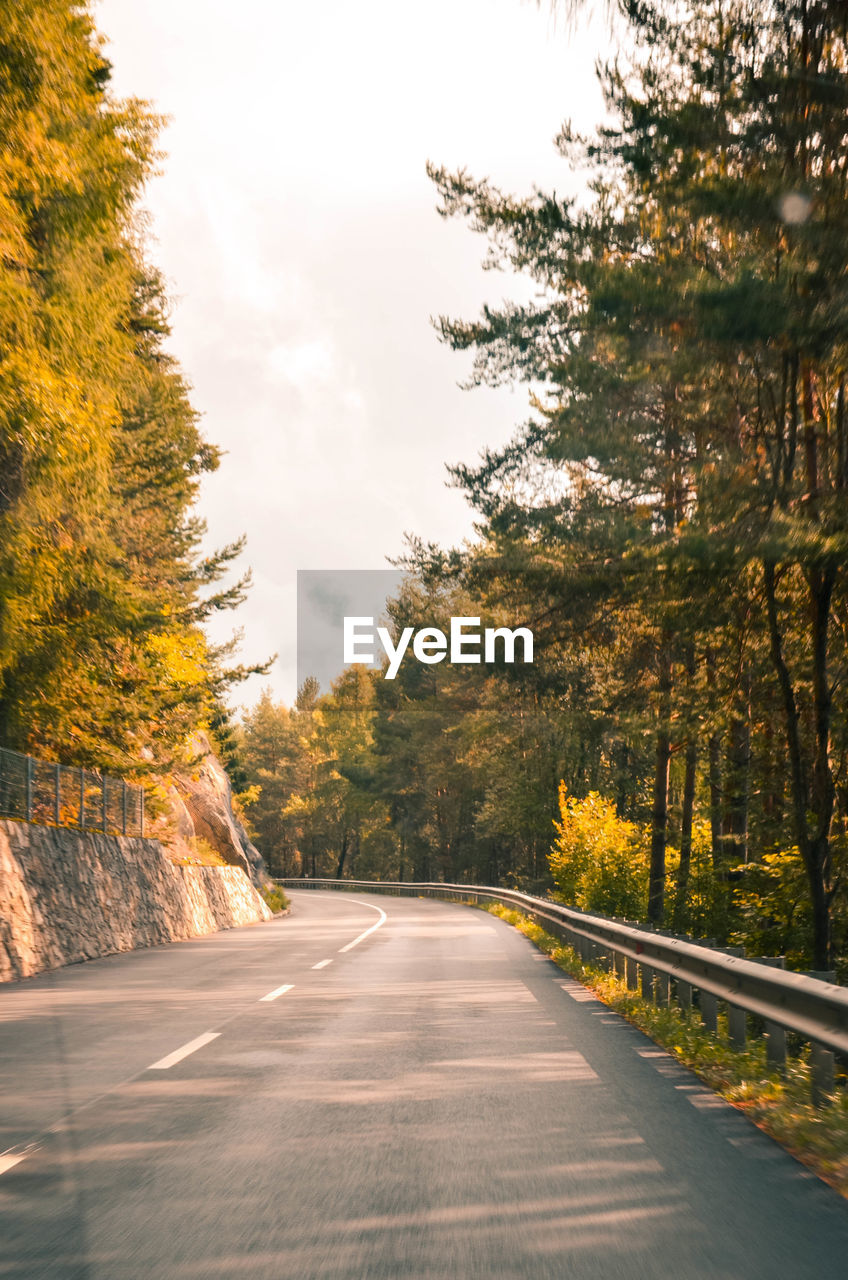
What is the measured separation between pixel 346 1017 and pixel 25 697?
13237 mm

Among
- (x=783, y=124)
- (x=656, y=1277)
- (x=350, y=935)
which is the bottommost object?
(x=350, y=935)

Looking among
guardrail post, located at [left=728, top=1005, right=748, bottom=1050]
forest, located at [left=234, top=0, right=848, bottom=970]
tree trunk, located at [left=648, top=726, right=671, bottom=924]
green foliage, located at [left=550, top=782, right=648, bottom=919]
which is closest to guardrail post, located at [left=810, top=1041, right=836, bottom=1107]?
guardrail post, located at [left=728, top=1005, right=748, bottom=1050]

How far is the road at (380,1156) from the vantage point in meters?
4.66

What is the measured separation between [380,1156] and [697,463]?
10466mm

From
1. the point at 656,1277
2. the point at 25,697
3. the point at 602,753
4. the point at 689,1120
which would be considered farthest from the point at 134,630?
the point at 602,753

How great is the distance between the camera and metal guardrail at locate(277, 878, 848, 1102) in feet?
21.8

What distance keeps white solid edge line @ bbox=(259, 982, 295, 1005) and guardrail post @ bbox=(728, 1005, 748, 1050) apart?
19.0 ft

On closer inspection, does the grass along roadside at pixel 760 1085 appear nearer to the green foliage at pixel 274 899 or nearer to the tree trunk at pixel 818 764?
the tree trunk at pixel 818 764

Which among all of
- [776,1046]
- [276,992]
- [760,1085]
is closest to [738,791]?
[276,992]

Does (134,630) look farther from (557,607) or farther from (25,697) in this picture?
(557,607)

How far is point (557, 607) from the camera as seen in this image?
20.8 meters

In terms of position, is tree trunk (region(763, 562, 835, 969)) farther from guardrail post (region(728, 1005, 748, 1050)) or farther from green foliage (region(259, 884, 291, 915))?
green foliage (region(259, 884, 291, 915))

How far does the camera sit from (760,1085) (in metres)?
7.66

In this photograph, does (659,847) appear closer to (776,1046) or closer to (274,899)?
(776,1046)
